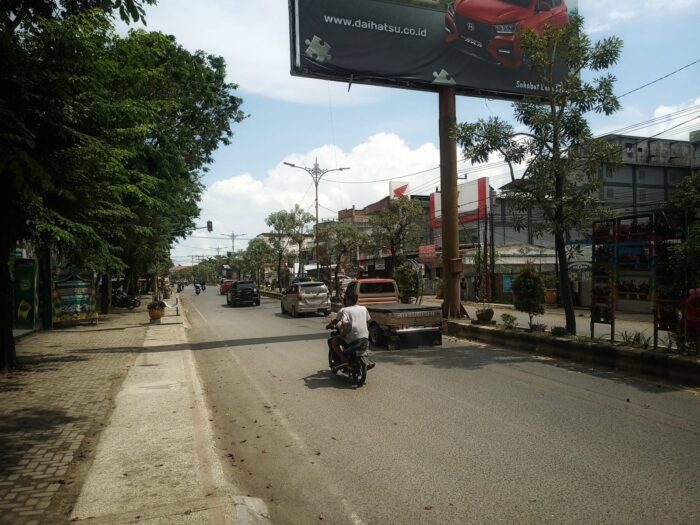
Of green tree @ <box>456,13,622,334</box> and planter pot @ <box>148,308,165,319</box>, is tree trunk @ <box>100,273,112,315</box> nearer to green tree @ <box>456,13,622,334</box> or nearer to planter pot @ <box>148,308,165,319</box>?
planter pot @ <box>148,308,165,319</box>

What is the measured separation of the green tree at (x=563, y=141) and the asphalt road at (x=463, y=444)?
3851 mm

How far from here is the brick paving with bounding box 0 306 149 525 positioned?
4.20 meters

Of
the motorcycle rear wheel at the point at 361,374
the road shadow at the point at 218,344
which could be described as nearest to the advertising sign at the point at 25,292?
the road shadow at the point at 218,344

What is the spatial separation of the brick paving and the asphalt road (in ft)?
4.85

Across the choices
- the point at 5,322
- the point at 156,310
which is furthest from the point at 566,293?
the point at 156,310

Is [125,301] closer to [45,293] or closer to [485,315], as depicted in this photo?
[45,293]

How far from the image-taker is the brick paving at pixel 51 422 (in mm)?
4203

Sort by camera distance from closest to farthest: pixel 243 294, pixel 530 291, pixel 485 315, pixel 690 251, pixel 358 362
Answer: pixel 690 251 → pixel 358 362 → pixel 530 291 → pixel 485 315 → pixel 243 294

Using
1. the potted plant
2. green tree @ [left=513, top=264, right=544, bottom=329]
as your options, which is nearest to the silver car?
the potted plant

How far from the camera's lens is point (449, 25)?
17953 millimetres

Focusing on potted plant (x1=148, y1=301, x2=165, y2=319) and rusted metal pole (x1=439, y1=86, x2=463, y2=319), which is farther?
potted plant (x1=148, y1=301, x2=165, y2=319)

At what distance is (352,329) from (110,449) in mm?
4101

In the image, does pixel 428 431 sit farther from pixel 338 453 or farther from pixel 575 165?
pixel 575 165

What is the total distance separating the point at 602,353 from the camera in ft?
32.3
